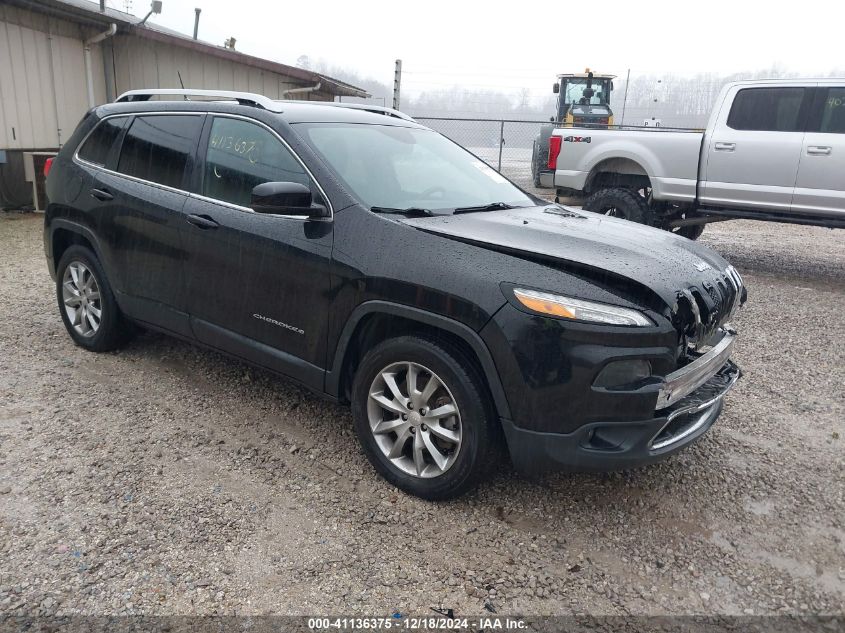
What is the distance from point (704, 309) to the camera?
293 cm

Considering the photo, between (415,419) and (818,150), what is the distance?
6.76 metres

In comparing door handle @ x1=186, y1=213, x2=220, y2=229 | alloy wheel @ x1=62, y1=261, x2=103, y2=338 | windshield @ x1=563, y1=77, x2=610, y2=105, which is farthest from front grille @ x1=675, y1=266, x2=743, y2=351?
windshield @ x1=563, y1=77, x2=610, y2=105

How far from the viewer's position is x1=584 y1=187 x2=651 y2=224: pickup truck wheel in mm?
8470

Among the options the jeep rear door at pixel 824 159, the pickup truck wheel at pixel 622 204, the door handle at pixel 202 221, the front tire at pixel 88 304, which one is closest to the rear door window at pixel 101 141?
the front tire at pixel 88 304

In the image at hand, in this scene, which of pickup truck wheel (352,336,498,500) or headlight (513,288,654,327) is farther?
pickup truck wheel (352,336,498,500)

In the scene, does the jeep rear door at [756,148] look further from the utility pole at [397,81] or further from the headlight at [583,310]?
the utility pole at [397,81]

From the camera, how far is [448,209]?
350cm

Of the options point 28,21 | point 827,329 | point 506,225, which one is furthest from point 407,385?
point 28,21

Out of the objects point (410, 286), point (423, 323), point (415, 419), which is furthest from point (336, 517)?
point (410, 286)

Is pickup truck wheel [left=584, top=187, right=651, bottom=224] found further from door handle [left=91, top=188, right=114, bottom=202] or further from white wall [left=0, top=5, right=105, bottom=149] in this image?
white wall [left=0, top=5, right=105, bottom=149]

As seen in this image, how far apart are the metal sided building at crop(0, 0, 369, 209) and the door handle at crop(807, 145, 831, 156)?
29.5 ft

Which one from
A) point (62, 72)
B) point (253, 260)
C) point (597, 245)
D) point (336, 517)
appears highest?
point (62, 72)

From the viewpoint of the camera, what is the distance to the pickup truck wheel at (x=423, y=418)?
2.82 m

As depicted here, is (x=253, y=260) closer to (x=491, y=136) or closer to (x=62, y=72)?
(x=62, y=72)
